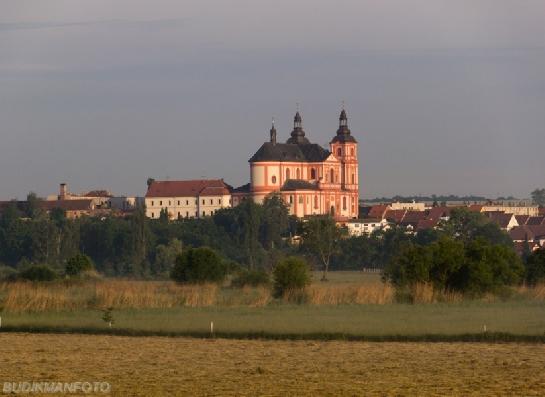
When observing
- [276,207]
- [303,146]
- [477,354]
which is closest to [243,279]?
[477,354]

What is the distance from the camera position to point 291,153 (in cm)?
17750

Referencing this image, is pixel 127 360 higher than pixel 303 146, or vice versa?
pixel 303 146

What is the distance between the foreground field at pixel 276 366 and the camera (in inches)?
1024

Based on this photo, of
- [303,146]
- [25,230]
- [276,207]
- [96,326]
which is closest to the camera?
[96,326]

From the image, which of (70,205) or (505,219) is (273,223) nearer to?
(505,219)

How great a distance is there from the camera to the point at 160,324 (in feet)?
129

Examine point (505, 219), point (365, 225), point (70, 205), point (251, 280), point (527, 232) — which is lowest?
point (251, 280)

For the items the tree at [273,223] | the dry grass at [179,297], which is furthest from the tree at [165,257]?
the dry grass at [179,297]

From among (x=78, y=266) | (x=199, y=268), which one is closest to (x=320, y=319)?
(x=199, y=268)

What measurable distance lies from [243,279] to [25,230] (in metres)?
72.1

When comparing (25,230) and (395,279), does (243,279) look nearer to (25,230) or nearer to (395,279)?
(395,279)

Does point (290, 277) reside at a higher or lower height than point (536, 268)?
lower

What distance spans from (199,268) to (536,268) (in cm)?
1337

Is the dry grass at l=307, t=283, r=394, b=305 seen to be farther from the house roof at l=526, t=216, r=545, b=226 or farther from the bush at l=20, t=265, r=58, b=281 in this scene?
the house roof at l=526, t=216, r=545, b=226
